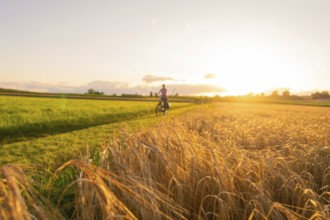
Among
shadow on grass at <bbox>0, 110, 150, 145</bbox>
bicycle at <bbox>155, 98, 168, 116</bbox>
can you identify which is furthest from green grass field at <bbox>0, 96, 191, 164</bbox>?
bicycle at <bbox>155, 98, 168, 116</bbox>

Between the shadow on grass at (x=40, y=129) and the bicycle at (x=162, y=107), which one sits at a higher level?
the bicycle at (x=162, y=107)

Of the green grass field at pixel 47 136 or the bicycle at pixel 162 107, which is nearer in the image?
the green grass field at pixel 47 136

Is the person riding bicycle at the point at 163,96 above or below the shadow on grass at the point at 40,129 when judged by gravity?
above

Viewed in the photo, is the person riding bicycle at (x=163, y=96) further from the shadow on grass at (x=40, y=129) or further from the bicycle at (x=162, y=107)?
the shadow on grass at (x=40, y=129)

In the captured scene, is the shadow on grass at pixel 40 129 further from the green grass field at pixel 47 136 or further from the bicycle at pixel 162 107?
the bicycle at pixel 162 107

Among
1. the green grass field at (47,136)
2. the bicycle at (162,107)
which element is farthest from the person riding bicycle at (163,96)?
the green grass field at (47,136)

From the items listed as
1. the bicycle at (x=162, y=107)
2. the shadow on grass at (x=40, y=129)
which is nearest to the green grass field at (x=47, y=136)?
the shadow on grass at (x=40, y=129)

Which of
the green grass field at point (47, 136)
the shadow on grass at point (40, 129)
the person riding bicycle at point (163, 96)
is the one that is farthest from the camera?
the person riding bicycle at point (163, 96)

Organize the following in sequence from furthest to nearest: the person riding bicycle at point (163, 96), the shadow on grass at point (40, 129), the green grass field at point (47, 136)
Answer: the person riding bicycle at point (163, 96) < the shadow on grass at point (40, 129) < the green grass field at point (47, 136)

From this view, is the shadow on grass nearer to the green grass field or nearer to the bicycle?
the green grass field

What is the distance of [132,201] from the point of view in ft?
7.71

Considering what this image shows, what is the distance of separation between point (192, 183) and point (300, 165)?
7.34 ft

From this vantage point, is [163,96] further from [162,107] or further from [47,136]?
[47,136]

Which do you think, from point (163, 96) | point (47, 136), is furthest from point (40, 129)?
point (163, 96)
